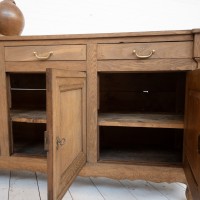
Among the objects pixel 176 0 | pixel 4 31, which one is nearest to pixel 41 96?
pixel 4 31

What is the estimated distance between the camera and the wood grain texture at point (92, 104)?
990mm

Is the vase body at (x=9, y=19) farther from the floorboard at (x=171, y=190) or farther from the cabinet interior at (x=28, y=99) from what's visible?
the floorboard at (x=171, y=190)

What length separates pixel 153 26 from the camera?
4.89ft

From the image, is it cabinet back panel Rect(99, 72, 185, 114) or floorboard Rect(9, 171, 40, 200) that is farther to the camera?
cabinet back panel Rect(99, 72, 185, 114)

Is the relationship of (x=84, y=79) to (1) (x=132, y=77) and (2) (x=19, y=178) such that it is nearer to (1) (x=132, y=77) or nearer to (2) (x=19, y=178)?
(1) (x=132, y=77)

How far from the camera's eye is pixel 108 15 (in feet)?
4.98

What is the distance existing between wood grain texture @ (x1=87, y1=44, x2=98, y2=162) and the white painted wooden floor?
0.19 metres

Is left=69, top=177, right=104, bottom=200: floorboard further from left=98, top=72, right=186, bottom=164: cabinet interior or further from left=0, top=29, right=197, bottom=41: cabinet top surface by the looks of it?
left=0, top=29, right=197, bottom=41: cabinet top surface

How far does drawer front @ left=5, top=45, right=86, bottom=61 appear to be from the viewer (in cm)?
100

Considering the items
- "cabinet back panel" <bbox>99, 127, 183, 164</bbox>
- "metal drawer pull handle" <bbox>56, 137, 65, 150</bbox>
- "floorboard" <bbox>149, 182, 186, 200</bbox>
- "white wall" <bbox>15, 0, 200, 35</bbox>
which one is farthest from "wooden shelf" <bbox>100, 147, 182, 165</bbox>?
"white wall" <bbox>15, 0, 200, 35</bbox>

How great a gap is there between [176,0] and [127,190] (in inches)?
48.2

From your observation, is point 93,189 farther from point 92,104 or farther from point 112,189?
point 92,104

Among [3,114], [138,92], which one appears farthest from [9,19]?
[138,92]

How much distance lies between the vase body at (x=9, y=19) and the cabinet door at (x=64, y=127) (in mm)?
559
